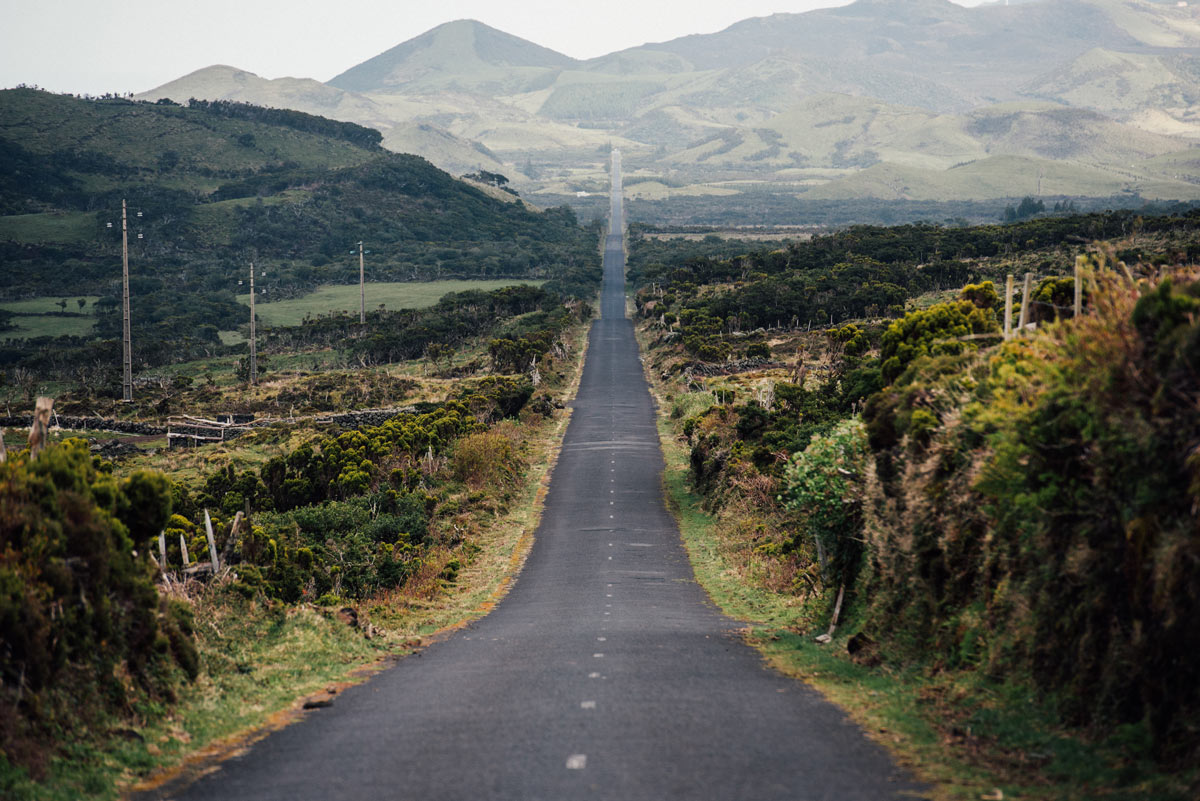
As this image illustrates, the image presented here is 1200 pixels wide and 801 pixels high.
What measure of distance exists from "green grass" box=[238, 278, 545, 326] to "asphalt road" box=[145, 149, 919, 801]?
111 m

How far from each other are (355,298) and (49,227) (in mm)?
69523

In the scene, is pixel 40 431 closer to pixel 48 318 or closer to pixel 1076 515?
pixel 1076 515

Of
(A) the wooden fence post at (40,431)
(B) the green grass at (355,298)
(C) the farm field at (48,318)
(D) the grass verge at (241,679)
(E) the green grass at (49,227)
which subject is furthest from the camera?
(E) the green grass at (49,227)

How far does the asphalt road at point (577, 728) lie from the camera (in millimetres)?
10914

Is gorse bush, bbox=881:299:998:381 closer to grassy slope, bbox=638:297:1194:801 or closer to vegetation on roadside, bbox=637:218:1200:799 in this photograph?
vegetation on roadside, bbox=637:218:1200:799

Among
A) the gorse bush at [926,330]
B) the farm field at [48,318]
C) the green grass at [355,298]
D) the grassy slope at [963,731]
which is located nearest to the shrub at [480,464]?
the gorse bush at [926,330]

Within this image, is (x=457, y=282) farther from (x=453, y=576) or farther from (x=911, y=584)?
(x=911, y=584)

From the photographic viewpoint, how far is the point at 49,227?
590ft

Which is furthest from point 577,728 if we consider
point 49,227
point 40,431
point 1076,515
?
point 49,227

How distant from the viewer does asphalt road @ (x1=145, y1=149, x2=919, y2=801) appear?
35.8ft

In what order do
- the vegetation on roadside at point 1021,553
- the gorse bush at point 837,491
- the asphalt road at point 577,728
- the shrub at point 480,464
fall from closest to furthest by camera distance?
1. the vegetation on roadside at point 1021,553
2. the asphalt road at point 577,728
3. the gorse bush at point 837,491
4. the shrub at point 480,464

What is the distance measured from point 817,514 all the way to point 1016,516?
7.60m

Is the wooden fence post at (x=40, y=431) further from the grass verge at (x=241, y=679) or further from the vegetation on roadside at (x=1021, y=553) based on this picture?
the vegetation on roadside at (x=1021, y=553)

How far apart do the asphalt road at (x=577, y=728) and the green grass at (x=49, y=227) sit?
17494 centimetres
